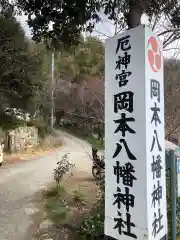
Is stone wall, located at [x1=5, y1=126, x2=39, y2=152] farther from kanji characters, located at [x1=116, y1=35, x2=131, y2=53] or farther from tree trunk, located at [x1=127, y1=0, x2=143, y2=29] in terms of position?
kanji characters, located at [x1=116, y1=35, x2=131, y2=53]

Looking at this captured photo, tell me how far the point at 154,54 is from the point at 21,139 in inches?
477

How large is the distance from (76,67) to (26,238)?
1718 centimetres

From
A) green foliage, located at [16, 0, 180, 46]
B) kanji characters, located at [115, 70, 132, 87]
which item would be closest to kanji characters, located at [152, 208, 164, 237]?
kanji characters, located at [115, 70, 132, 87]

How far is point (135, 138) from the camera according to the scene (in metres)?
2.44

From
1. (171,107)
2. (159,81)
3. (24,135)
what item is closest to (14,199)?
(171,107)

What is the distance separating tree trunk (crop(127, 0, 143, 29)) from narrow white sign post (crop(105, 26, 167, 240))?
791mm

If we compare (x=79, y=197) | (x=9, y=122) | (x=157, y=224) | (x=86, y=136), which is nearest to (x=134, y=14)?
(x=157, y=224)

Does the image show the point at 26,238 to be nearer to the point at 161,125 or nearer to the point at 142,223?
the point at 142,223

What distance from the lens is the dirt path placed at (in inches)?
187

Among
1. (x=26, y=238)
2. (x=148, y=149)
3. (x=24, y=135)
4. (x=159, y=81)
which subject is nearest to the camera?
(x=148, y=149)

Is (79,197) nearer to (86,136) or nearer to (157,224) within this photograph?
(157,224)

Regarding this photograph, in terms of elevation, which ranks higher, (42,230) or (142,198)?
(142,198)

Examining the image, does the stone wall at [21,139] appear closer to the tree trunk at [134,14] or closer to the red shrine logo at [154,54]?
the tree trunk at [134,14]

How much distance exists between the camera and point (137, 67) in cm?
247
